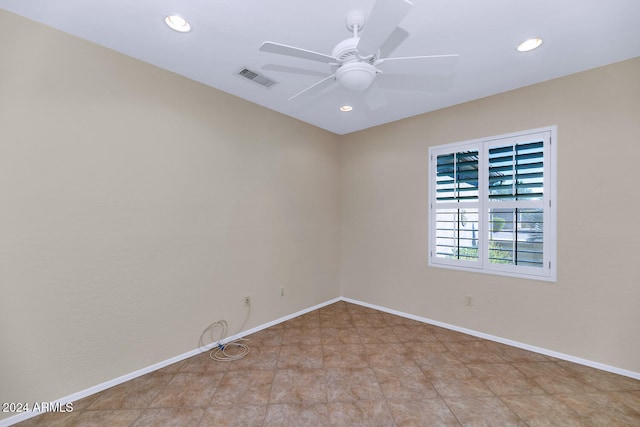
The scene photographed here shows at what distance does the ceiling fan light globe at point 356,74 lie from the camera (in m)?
1.78

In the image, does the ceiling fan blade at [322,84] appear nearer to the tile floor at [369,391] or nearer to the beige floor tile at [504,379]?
the tile floor at [369,391]

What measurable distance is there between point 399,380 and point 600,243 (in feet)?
7.15

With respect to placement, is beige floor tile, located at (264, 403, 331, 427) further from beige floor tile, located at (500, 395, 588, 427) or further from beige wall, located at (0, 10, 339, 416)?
beige floor tile, located at (500, 395, 588, 427)

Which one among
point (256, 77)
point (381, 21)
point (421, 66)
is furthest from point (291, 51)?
point (421, 66)

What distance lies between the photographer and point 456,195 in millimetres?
3352

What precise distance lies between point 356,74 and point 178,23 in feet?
4.36

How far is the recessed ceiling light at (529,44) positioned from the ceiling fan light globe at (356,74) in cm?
134

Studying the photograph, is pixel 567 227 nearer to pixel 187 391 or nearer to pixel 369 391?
pixel 369 391

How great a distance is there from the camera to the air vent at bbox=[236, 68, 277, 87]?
260cm

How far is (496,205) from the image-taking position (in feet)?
9.95

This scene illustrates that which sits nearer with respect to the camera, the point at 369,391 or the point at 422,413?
the point at 422,413

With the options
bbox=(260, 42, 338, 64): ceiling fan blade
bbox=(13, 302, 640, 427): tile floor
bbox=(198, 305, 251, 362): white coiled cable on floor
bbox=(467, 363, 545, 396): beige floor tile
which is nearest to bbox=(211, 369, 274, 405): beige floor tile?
bbox=(13, 302, 640, 427): tile floor

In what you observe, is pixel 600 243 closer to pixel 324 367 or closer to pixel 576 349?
pixel 576 349

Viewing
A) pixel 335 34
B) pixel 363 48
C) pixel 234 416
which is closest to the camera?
pixel 363 48
